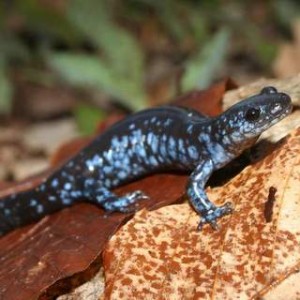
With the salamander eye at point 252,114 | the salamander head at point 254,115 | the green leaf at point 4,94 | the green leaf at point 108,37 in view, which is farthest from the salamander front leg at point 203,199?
the green leaf at point 4,94

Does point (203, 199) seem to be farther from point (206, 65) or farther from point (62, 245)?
point (206, 65)

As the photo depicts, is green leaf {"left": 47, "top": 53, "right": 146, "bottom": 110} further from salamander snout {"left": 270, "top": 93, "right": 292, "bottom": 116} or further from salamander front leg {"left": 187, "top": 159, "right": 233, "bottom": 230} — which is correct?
salamander snout {"left": 270, "top": 93, "right": 292, "bottom": 116}

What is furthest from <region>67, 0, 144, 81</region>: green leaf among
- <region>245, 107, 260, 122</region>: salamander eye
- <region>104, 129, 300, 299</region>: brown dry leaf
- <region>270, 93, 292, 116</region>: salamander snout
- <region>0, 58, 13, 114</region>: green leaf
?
<region>104, 129, 300, 299</region>: brown dry leaf

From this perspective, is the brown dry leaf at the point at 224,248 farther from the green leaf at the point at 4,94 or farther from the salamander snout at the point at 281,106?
the green leaf at the point at 4,94

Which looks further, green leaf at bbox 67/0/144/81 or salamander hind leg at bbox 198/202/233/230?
green leaf at bbox 67/0/144/81

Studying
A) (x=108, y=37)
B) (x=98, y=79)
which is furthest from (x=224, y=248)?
(x=108, y=37)

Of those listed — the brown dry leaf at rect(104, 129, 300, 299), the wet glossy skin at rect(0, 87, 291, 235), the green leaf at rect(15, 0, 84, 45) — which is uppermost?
the green leaf at rect(15, 0, 84, 45)

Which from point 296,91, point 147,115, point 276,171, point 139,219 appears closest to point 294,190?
point 276,171
